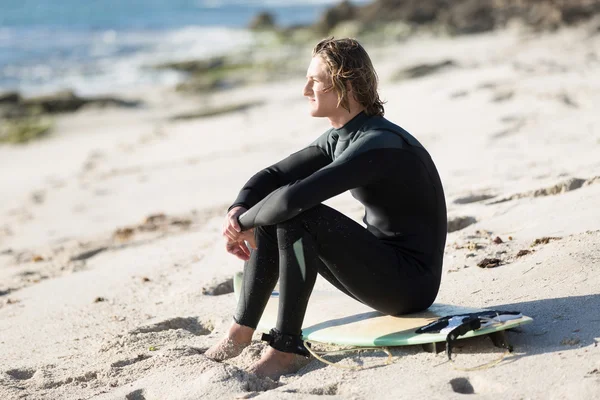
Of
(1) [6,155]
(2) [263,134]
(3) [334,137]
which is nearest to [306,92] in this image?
Result: (3) [334,137]

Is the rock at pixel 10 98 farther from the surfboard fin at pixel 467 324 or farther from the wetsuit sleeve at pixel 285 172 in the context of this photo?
the surfboard fin at pixel 467 324

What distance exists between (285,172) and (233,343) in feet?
2.50

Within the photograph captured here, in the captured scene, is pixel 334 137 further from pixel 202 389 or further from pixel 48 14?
pixel 48 14

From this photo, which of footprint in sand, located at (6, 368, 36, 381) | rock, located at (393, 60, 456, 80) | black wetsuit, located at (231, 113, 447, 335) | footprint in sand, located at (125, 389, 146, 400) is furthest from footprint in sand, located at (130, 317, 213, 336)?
rock, located at (393, 60, 456, 80)

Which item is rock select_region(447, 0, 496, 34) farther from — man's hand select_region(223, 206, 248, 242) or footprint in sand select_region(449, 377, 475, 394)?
footprint in sand select_region(449, 377, 475, 394)

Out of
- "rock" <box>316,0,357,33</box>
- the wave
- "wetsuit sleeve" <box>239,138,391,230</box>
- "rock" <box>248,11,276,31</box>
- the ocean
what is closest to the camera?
"wetsuit sleeve" <box>239,138,391,230</box>

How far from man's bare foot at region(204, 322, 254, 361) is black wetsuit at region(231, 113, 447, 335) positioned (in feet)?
0.12

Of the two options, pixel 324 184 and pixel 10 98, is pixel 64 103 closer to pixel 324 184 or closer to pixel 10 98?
pixel 10 98

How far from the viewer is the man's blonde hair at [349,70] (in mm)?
3215

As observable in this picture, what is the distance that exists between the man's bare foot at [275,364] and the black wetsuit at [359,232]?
0.31 feet

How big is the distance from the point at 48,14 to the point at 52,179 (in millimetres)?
31678

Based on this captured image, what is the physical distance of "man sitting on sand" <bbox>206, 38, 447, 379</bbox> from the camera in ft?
10.2

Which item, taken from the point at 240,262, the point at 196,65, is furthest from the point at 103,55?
the point at 240,262

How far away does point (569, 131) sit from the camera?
22.6ft
